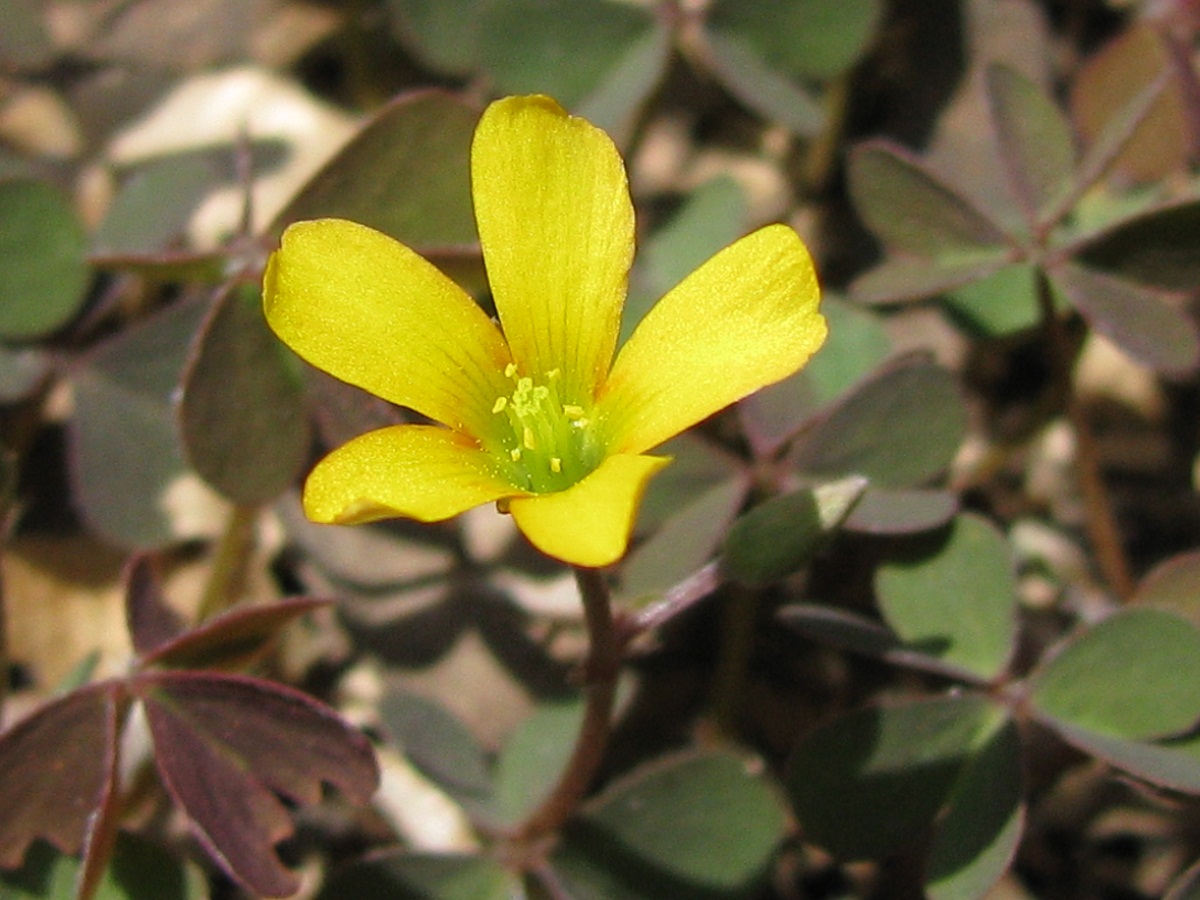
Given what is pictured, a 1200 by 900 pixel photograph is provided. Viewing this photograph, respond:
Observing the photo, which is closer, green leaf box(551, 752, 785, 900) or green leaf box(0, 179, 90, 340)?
green leaf box(551, 752, 785, 900)

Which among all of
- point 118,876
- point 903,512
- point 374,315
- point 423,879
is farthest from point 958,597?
point 118,876

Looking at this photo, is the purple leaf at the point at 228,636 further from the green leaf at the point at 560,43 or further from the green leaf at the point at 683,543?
the green leaf at the point at 560,43

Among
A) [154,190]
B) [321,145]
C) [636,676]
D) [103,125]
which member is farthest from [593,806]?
[103,125]

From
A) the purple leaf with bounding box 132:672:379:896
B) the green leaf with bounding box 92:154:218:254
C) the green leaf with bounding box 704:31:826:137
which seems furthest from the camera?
the green leaf with bounding box 704:31:826:137

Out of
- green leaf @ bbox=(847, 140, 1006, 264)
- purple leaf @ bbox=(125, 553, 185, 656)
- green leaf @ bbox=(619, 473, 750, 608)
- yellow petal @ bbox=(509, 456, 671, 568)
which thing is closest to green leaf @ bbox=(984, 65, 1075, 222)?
green leaf @ bbox=(847, 140, 1006, 264)

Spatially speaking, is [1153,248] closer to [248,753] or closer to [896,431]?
[896,431]

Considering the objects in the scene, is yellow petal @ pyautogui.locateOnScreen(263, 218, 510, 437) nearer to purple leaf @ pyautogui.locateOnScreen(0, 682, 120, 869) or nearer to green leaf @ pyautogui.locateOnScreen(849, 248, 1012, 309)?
purple leaf @ pyautogui.locateOnScreen(0, 682, 120, 869)

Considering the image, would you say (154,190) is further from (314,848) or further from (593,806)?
(593,806)

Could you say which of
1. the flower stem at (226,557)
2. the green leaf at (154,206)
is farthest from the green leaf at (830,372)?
the green leaf at (154,206)
